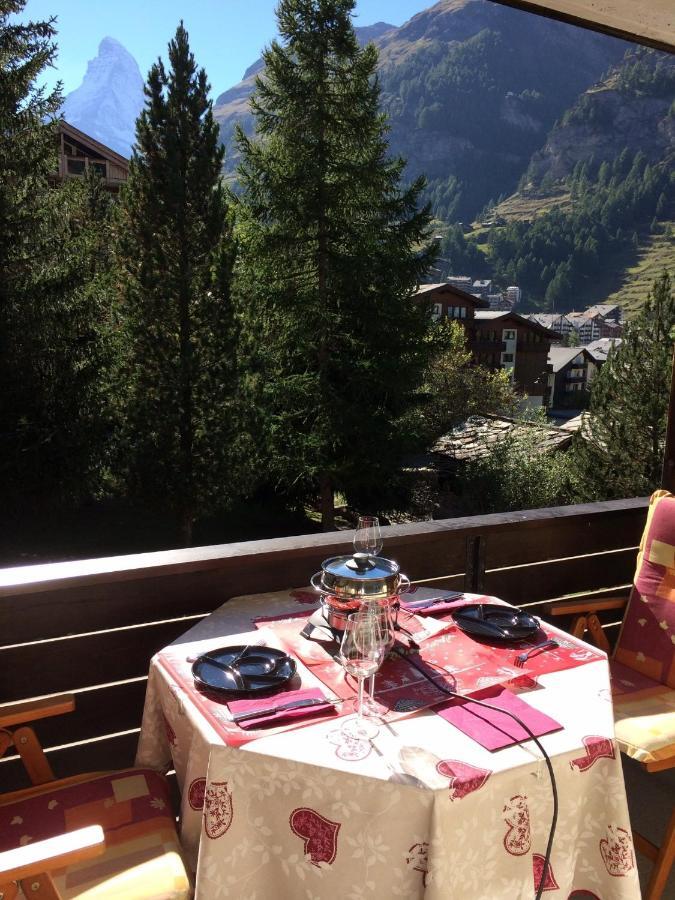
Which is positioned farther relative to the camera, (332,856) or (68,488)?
(68,488)

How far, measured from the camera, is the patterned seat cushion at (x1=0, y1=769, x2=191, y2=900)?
4.10 ft

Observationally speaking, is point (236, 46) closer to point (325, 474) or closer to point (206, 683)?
point (325, 474)

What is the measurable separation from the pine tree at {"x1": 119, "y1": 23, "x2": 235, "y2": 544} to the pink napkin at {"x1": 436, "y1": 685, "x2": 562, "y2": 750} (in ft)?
36.5

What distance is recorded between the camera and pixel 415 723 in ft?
4.17

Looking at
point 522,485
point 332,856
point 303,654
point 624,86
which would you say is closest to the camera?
point 332,856

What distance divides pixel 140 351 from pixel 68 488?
8.92 feet

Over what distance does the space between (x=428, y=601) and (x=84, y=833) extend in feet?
3.39

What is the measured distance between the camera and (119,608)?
75.6 inches

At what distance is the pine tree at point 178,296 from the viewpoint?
11.8 meters

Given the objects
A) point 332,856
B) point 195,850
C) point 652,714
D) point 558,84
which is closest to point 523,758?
point 332,856

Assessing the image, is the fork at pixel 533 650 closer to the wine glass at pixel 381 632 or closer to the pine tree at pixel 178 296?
the wine glass at pixel 381 632

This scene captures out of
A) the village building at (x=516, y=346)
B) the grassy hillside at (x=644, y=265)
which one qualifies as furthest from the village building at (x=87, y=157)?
the grassy hillside at (x=644, y=265)

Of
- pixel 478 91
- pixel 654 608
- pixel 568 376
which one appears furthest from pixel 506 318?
pixel 478 91

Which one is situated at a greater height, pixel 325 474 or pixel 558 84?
pixel 558 84
